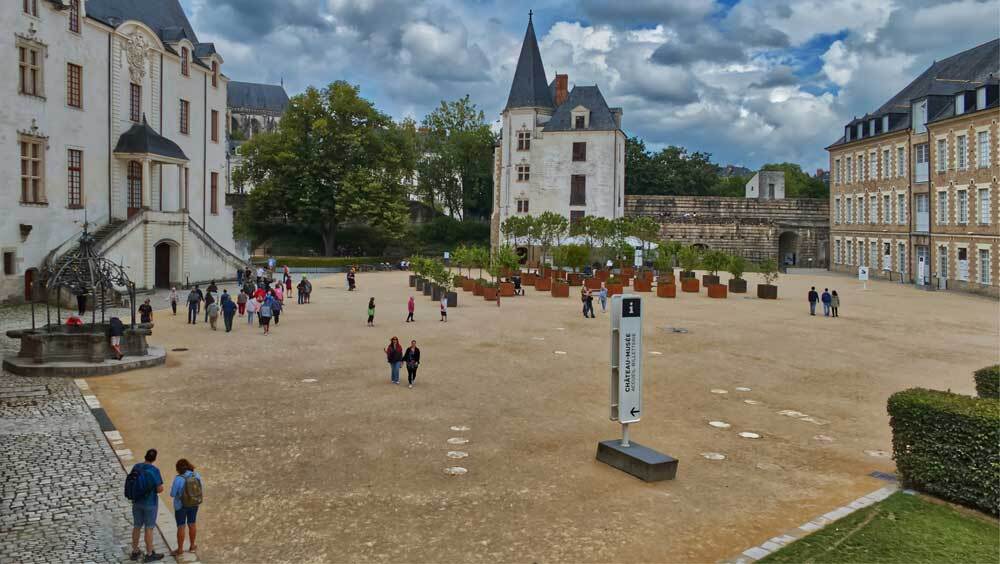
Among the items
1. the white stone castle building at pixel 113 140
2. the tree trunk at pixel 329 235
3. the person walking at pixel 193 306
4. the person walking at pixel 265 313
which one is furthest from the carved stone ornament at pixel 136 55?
the tree trunk at pixel 329 235

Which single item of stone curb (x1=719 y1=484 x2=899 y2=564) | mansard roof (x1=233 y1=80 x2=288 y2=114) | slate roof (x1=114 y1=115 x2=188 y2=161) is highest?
mansard roof (x1=233 y1=80 x2=288 y2=114)

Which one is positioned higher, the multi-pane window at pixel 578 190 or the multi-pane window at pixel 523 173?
the multi-pane window at pixel 523 173

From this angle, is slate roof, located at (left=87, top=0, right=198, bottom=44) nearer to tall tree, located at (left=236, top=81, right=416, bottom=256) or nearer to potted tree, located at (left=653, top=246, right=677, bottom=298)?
tall tree, located at (left=236, top=81, right=416, bottom=256)

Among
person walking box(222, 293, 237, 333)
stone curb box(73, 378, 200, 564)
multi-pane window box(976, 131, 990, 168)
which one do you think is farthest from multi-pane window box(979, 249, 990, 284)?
stone curb box(73, 378, 200, 564)

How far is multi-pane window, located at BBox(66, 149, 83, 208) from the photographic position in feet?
110

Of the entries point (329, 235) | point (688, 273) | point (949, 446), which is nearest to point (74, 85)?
point (329, 235)

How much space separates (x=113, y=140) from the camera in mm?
35938

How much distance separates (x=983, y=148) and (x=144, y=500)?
143ft

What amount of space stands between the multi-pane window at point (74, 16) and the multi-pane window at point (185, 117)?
8915 millimetres

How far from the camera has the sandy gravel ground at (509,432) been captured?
8.91 meters

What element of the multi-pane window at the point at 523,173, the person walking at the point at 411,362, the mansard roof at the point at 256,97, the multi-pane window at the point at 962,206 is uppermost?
the mansard roof at the point at 256,97

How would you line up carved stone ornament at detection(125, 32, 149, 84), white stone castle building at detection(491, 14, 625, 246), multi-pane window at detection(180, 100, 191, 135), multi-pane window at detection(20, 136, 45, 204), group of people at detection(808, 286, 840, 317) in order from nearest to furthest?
group of people at detection(808, 286, 840, 317), multi-pane window at detection(20, 136, 45, 204), carved stone ornament at detection(125, 32, 149, 84), multi-pane window at detection(180, 100, 191, 135), white stone castle building at detection(491, 14, 625, 246)

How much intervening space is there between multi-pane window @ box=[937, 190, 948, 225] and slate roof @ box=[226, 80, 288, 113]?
93734 millimetres

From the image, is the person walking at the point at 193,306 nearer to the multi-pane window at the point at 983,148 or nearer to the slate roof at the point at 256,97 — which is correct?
the multi-pane window at the point at 983,148
